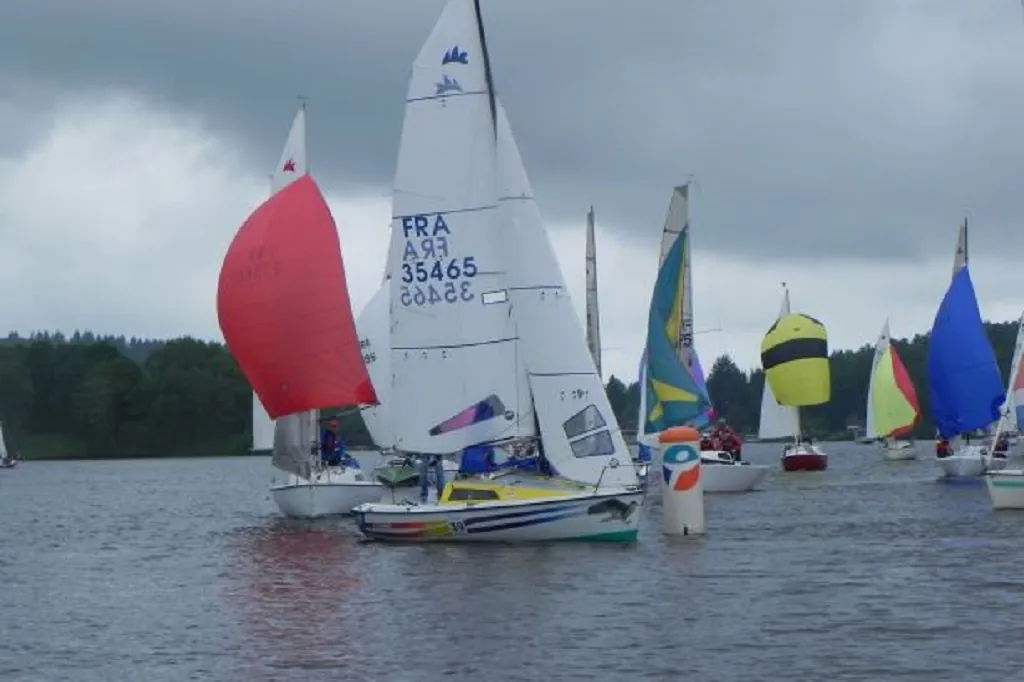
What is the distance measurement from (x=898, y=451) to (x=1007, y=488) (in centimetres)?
5475

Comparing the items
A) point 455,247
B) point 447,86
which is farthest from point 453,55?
point 455,247

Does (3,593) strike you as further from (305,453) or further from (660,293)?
(660,293)

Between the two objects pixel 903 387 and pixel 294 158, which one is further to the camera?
pixel 903 387

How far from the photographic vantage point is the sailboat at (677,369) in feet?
174

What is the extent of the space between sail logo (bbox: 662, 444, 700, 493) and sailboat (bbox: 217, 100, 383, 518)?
369 inches

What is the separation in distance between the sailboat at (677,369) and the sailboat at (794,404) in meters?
11.0

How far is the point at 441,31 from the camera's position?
115 feet

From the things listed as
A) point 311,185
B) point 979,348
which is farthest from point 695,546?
point 979,348

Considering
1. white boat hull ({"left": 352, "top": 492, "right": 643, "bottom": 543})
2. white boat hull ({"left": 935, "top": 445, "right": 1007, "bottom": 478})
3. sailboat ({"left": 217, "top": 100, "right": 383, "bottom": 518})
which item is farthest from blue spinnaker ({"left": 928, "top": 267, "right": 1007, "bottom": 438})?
white boat hull ({"left": 352, "top": 492, "right": 643, "bottom": 543})

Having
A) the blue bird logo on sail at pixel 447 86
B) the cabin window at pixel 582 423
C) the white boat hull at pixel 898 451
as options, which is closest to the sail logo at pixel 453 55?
the blue bird logo on sail at pixel 447 86

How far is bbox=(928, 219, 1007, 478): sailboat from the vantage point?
5759cm

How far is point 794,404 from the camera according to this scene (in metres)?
70.5

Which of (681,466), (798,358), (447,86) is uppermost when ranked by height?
(447,86)

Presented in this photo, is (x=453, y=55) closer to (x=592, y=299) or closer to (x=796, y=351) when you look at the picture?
(x=592, y=299)
